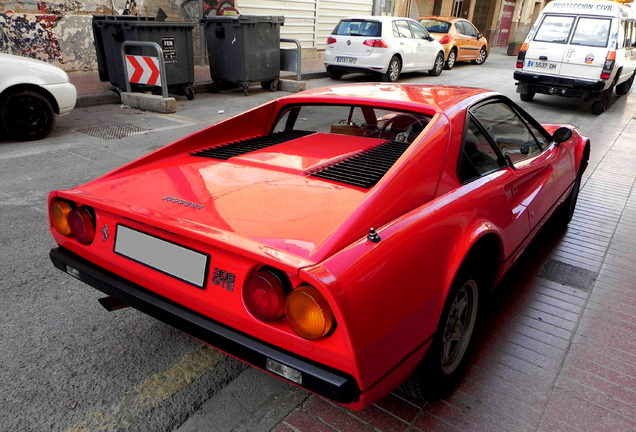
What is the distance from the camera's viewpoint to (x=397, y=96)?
2.73 meters

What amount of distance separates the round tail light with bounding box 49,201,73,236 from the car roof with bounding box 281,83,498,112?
4.77 feet

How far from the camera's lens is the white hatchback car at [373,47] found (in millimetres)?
12391

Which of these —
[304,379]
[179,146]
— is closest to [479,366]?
[304,379]

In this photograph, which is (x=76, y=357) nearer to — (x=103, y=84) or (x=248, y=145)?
(x=248, y=145)

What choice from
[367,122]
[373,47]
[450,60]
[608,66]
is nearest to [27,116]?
[367,122]

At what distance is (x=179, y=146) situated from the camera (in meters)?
2.80

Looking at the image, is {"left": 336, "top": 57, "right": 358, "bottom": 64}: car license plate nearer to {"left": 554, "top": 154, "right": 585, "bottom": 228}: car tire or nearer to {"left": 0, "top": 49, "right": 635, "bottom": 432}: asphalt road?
{"left": 554, "top": 154, "right": 585, "bottom": 228}: car tire

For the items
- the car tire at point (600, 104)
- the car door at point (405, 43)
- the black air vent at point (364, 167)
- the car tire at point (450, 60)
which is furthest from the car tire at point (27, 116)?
the car tire at point (450, 60)

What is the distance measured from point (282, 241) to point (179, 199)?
62 cm

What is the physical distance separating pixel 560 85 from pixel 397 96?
30.1 feet

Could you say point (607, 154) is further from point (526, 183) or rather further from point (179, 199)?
point (179, 199)

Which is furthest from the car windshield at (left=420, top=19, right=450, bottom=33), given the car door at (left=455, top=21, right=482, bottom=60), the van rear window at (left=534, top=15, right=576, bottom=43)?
the van rear window at (left=534, top=15, right=576, bottom=43)

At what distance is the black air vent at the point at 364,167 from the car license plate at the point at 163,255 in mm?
732

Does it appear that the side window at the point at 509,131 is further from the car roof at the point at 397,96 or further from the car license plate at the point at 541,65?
the car license plate at the point at 541,65
